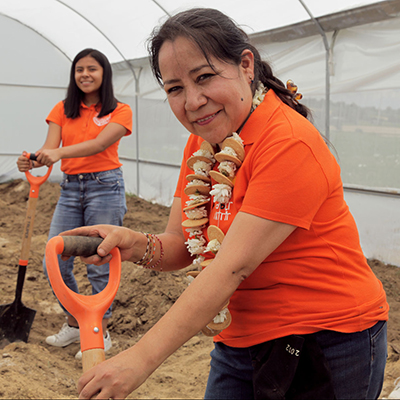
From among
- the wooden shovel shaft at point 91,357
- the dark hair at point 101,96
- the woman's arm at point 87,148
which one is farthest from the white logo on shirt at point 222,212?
the dark hair at point 101,96

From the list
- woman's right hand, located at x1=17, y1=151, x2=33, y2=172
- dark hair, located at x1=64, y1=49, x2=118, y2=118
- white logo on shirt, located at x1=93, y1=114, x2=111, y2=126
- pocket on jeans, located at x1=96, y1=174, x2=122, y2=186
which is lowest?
pocket on jeans, located at x1=96, y1=174, x2=122, y2=186

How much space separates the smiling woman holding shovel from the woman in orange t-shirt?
1.92 m

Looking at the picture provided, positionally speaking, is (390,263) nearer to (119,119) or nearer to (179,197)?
(119,119)

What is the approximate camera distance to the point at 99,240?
5.00 ft

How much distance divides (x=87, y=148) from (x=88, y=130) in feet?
0.90

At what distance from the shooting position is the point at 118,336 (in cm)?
403

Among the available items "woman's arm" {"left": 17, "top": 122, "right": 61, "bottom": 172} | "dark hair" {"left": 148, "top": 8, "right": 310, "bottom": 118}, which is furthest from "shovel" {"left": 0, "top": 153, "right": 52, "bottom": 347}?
"dark hair" {"left": 148, "top": 8, "right": 310, "bottom": 118}

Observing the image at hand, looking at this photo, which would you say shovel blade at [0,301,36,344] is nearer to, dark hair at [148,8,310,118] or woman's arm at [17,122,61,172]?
woman's arm at [17,122,61,172]

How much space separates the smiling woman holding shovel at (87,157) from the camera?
3.47 m

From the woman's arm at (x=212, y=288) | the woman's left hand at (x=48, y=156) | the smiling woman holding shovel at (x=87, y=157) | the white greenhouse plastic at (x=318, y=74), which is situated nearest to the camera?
the woman's arm at (x=212, y=288)

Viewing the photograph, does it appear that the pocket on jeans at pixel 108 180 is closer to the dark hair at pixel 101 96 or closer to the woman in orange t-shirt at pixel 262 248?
the dark hair at pixel 101 96

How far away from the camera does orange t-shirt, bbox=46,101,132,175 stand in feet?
11.7

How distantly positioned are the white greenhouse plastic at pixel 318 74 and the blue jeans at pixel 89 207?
962 mm

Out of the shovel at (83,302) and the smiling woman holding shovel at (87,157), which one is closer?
the shovel at (83,302)
